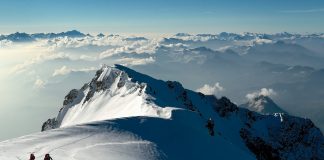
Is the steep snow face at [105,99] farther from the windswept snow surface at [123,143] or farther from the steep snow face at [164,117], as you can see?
the windswept snow surface at [123,143]

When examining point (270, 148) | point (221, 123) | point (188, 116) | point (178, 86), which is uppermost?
point (188, 116)

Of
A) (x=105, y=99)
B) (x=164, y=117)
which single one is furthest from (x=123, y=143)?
(x=105, y=99)

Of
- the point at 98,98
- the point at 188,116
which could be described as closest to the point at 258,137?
the point at 98,98

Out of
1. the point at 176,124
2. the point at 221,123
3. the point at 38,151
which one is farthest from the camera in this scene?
the point at 221,123

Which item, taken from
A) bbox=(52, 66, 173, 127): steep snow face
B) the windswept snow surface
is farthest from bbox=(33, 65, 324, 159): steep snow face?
the windswept snow surface

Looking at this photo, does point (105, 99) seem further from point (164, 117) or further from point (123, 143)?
point (123, 143)

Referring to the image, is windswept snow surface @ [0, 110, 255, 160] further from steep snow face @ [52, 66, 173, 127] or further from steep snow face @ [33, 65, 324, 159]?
steep snow face @ [52, 66, 173, 127]

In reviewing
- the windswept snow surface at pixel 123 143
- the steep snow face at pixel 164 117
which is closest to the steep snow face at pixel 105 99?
the steep snow face at pixel 164 117

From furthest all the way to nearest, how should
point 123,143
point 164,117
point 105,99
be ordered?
point 105,99, point 164,117, point 123,143

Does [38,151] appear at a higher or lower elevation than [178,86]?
higher

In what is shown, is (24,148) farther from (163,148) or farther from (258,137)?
(258,137)
